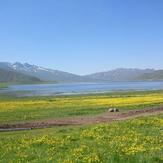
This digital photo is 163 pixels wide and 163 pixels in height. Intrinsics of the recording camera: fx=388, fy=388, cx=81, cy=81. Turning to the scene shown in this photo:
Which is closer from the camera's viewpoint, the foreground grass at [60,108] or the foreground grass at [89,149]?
the foreground grass at [89,149]

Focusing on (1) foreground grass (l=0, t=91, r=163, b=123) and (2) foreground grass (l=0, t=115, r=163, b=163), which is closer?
Answer: (2) foreground grass (l=0, t=115, r=163, b=163)

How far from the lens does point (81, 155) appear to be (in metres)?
20.2

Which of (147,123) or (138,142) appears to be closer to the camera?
(138,142)

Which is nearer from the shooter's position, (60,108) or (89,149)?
(89,149)

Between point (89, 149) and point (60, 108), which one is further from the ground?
point (89, 149)

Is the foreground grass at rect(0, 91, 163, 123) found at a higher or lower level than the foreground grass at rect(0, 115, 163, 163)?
lower

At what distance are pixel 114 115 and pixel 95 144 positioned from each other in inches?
1096

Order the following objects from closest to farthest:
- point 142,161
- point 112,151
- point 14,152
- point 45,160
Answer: point 142,161, point 45,160, point 112,151, point 14,152

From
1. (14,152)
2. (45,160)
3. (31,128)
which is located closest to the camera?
(45,160)

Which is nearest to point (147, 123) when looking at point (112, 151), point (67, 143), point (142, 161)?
point (67, 143)

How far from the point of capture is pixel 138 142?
24.3 meters

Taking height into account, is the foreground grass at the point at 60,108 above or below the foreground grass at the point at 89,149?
below

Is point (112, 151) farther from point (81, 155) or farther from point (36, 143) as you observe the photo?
point (36, 143)

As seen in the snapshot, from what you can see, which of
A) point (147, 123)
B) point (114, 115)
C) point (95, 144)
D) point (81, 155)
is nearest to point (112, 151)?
point (81, 155)
